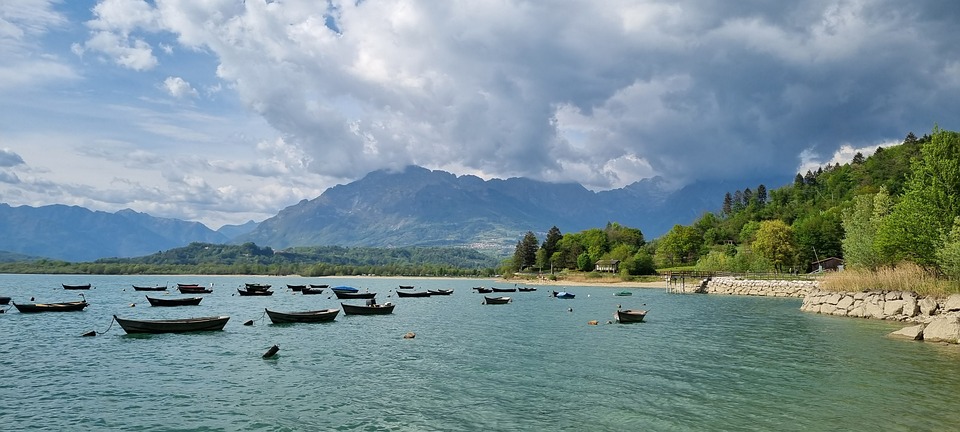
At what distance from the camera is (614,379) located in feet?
82.2

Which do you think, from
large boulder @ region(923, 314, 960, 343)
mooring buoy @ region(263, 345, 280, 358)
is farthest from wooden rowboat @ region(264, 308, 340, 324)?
large boulder @ region(923, 314, 960, 343)

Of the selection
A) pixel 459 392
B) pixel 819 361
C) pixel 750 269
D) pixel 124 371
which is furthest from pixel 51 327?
pixel 750 269

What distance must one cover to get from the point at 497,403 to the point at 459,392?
7.78 ft

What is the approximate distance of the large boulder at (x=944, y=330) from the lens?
32.8 metres

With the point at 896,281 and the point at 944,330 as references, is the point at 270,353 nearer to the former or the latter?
the point at 944,330

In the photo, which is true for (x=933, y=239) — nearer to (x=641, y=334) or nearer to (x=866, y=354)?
(x=866, y=354)

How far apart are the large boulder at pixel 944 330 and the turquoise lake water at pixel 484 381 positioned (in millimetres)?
1380

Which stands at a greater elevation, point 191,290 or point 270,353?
point 270,353

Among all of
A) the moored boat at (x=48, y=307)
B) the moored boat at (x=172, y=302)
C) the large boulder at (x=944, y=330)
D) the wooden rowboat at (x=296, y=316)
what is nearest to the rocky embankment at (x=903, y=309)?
the large boulder at (x=944, y=330)

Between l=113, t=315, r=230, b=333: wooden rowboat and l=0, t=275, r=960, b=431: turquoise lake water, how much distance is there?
3.39 ft

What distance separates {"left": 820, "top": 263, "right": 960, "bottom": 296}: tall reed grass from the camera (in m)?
44.4

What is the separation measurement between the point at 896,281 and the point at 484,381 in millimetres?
44888

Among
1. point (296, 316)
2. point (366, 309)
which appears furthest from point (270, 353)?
point (366, 309)

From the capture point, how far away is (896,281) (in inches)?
1953
